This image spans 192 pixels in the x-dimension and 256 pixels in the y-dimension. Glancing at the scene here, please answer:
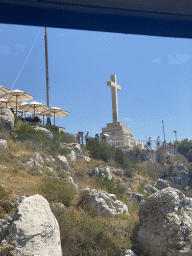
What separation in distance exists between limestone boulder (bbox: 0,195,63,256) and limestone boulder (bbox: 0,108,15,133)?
8857 mm

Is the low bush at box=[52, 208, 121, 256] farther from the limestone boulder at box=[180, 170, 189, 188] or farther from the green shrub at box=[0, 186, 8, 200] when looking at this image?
the limestone boulder at box=[180, 170, 189, 188]

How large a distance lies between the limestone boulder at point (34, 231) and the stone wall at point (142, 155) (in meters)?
16.9

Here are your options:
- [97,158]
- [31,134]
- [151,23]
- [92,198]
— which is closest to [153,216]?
[92,198]

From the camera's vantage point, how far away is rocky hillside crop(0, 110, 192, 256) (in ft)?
14.9

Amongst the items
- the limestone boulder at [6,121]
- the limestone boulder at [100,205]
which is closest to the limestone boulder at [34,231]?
the limestone boulder at [100,205]

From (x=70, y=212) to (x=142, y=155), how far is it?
50.3ft

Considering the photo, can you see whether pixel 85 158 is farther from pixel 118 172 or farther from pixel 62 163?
pixel 62 163

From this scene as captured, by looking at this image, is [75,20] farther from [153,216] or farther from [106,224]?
[106,224]

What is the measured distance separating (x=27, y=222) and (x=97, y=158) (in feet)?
44.8

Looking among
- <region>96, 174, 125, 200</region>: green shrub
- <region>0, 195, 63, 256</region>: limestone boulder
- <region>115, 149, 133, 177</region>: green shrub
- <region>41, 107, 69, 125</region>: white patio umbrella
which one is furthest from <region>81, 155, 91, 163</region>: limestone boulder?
<region>0, 195, 63, 256</region>: limestone boulder

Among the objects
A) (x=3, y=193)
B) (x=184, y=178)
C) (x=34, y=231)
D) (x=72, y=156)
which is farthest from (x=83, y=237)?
(x=184, y=178)

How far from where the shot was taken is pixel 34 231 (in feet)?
14.3

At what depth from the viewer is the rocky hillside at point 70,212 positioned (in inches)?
179

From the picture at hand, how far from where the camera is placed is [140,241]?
6.48m
